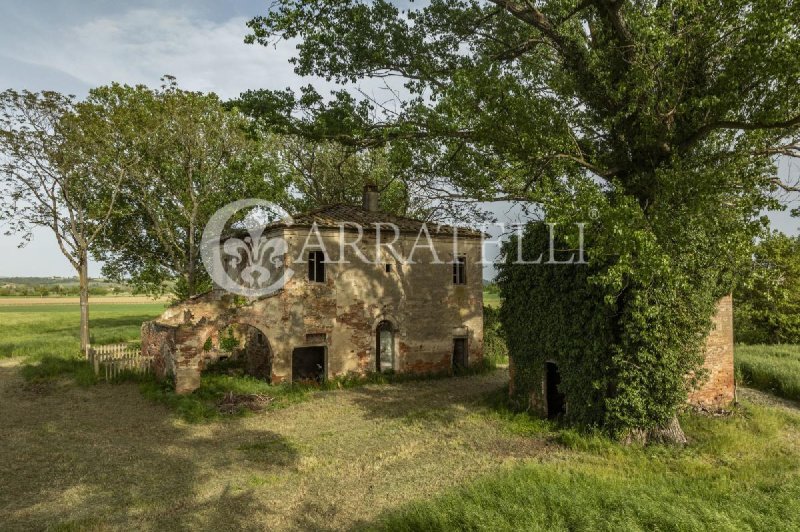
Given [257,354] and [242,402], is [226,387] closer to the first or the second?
[242,402]

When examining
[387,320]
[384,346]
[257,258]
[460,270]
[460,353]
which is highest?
[257,258]

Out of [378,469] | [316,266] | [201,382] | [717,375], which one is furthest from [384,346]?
[717,375]

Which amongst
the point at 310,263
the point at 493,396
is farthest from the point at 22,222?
the point at 493,396

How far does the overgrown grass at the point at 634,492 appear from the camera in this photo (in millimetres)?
6277

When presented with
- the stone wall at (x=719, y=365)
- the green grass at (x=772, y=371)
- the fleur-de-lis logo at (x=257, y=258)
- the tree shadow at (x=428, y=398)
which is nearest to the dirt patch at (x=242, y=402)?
the tree shadow at (x=428, y=398)

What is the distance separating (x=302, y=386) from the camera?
17031mm

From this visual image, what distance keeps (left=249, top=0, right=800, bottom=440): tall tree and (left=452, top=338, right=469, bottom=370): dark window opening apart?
9.93 meters

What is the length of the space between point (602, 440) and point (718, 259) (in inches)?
207

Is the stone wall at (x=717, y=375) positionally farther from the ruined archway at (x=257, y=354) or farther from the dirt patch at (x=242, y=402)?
the ruined archway at (x=257, y=354)

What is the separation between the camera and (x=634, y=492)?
7328 millimetres

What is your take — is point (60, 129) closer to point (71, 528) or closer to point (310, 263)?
point (310, 263)

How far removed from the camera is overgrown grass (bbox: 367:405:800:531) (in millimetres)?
6277

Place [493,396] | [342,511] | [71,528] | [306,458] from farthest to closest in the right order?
1. [493,396]
2. [306,458]
3. [342,511]
4. [71,528]

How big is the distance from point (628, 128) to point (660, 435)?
6.93m
